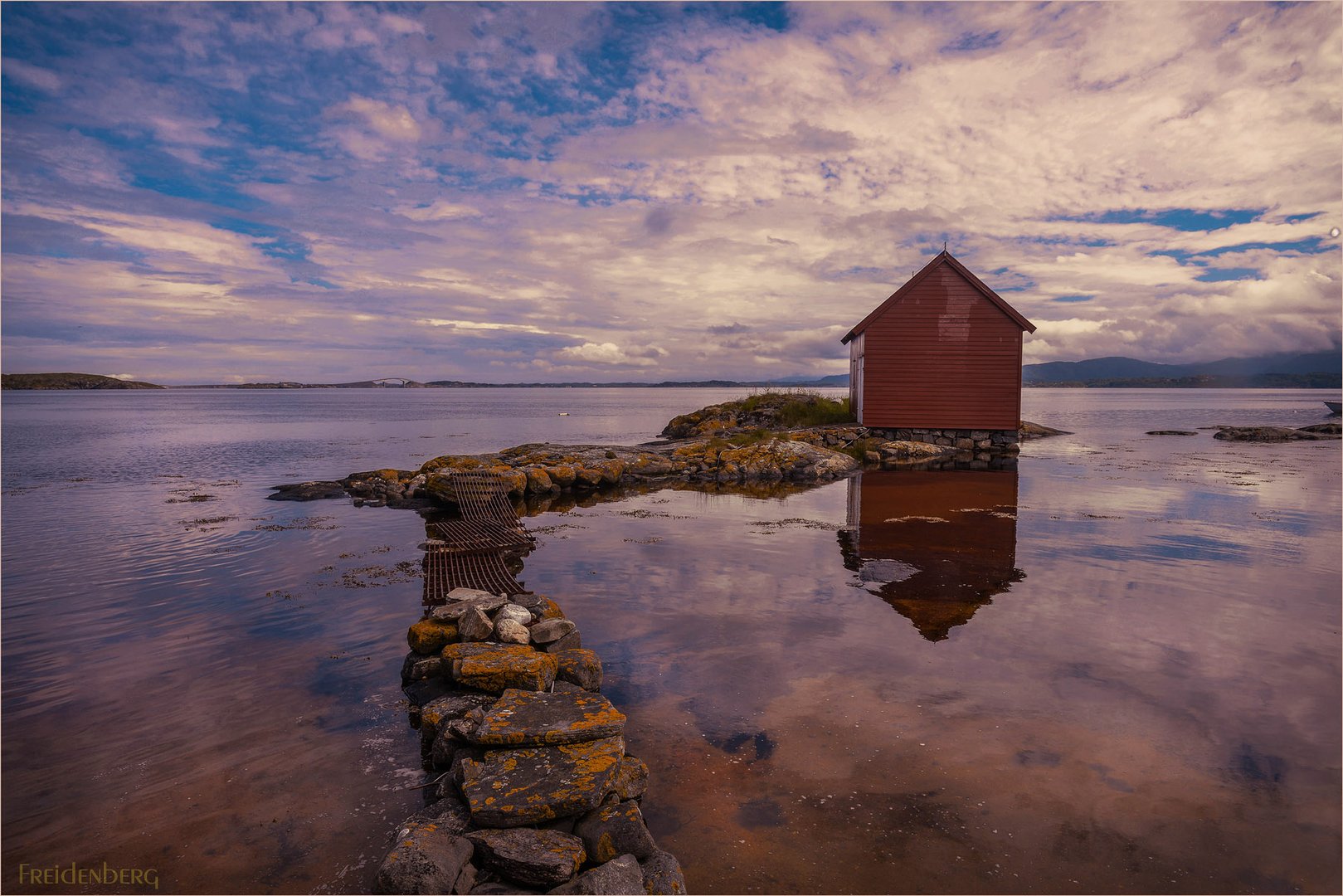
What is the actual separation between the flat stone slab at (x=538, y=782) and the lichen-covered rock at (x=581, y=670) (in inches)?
65.9

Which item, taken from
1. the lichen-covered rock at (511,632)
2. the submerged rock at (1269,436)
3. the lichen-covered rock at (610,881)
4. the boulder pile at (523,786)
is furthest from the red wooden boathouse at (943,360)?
the lichen-covered rock at (610,881)

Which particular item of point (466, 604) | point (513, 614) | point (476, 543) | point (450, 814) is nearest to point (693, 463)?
point (476, 543)

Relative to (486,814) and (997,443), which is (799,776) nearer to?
(486,814)

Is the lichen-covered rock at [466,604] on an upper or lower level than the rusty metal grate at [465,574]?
upper

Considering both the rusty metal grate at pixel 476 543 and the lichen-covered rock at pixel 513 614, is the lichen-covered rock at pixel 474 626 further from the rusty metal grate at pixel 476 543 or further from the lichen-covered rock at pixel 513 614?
the rusty metal grate at pixel 476 543

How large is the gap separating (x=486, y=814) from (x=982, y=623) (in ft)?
22.8

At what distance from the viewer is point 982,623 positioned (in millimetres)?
9055

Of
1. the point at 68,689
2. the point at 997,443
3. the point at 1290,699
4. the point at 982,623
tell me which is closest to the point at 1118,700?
the point at 1290,699

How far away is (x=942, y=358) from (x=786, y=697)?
24764 mm

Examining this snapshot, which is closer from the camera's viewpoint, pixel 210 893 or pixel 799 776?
pixel 210 893

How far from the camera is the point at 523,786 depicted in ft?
16.0

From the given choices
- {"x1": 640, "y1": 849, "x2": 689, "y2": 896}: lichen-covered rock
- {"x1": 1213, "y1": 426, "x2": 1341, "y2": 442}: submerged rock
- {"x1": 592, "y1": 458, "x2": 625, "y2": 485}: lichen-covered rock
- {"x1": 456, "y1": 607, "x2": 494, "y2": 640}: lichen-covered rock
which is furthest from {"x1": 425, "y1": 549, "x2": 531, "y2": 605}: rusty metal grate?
{"x1": 1213, "y1": 426, "x2": 1341, "y2": 442}: submerged rock

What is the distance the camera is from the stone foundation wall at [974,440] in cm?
2928

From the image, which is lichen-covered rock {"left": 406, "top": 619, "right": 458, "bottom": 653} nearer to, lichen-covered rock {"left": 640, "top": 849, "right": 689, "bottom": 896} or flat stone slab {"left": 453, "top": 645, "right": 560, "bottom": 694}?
flat stone slab {"left": 453, "top": 645, "right": 560, "bottom": 694}
